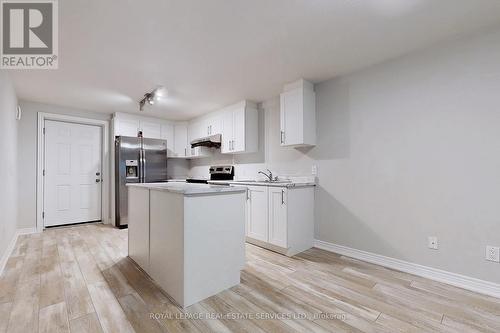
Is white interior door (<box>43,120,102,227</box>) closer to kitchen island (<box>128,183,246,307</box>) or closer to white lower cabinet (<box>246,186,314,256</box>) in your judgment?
kitchen island (<box>128,183,246,307</box>)

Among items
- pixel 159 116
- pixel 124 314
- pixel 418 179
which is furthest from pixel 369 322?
pixel 159 116

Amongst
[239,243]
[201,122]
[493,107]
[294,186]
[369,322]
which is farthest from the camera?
[201,122]

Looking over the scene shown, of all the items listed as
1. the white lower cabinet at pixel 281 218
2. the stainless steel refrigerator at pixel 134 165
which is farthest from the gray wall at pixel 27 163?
the white lower cabinet at pixel 281 218

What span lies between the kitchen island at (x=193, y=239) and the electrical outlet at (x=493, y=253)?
2153mm

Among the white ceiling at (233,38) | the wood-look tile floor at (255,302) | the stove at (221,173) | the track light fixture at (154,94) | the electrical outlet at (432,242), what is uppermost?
the white ceiling at (233,38)

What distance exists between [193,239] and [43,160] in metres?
4.10

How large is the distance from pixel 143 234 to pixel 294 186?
6.03ft

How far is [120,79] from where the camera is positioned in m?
3.13

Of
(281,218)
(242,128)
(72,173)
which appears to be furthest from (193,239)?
(72,173)

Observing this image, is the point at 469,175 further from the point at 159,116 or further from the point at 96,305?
the point at 159,116

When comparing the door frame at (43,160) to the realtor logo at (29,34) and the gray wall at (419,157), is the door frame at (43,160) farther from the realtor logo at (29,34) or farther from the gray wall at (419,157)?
the gray wall at (419,157)

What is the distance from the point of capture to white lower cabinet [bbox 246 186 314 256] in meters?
2.94

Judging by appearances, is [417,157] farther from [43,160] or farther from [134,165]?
[43,160]

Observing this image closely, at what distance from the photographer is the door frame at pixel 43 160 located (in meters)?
4.13
